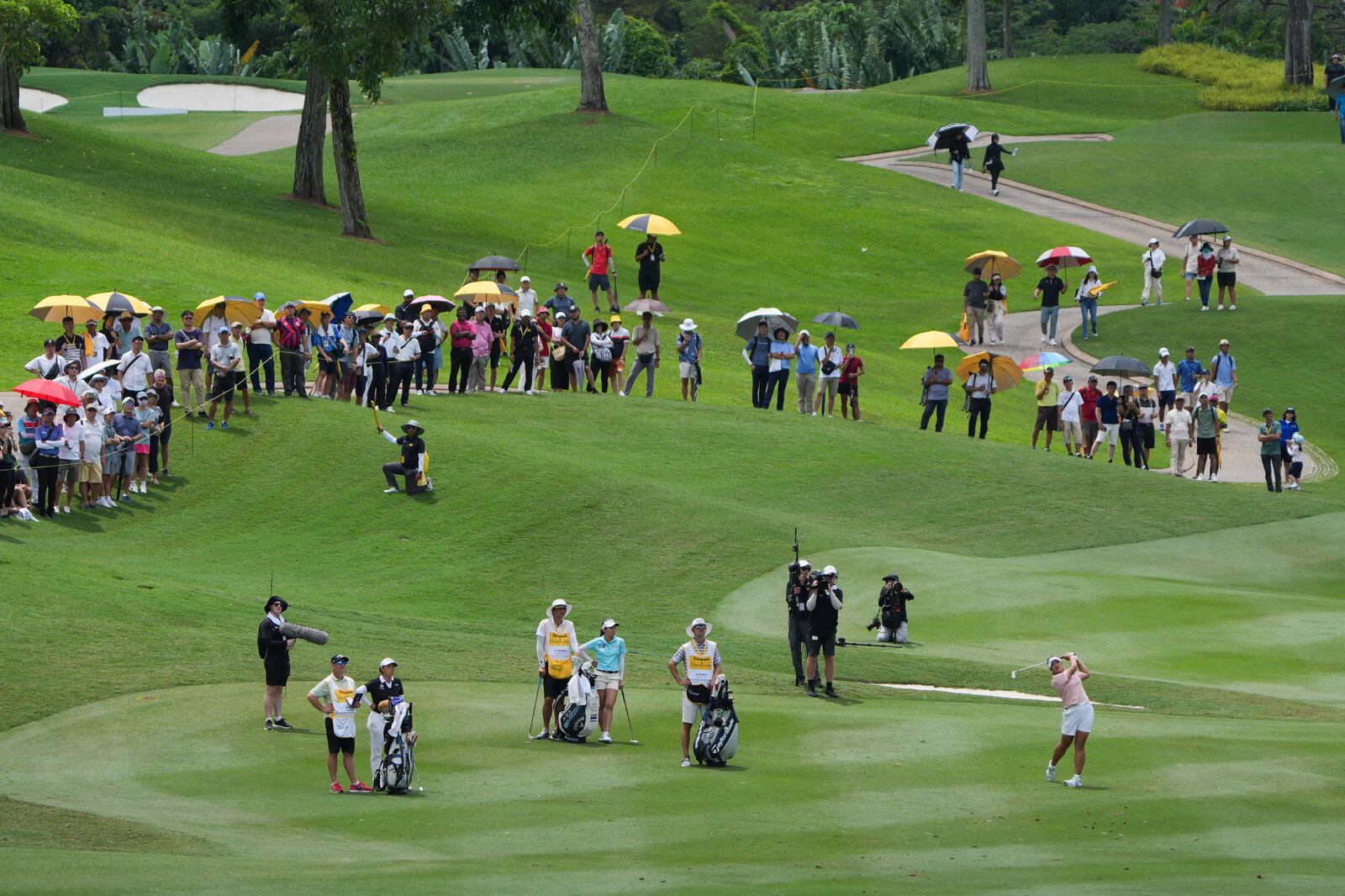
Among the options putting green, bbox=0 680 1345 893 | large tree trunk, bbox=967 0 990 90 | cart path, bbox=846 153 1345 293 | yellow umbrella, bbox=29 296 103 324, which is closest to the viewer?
putting green, bbox=0 680 1345 893

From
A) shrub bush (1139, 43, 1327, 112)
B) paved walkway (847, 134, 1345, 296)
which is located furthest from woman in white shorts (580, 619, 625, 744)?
shrub bush (1139, 43, 1327, 112)

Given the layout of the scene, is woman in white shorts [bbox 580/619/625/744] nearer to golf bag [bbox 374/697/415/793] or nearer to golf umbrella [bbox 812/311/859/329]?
golf bag [bbox 374/697/415/793]

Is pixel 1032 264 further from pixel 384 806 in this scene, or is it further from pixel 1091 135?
pixel 384 806

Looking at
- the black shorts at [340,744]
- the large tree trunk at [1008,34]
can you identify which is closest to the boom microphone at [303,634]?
the black shorts at [340,744]

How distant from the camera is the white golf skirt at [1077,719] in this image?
18266mm

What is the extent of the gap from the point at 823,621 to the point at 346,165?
3199 centimetres

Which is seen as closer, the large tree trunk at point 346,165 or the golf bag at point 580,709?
the golf bag at point 580,709

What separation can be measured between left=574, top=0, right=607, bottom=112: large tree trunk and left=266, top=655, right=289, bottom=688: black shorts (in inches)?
1869

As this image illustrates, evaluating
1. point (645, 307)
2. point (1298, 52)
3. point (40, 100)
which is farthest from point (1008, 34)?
point (645, 307)

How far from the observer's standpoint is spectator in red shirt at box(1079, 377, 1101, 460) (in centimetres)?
3978

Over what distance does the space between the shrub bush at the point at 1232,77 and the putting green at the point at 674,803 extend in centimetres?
6725

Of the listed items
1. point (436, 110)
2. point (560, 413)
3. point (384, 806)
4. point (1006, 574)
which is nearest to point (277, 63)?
point (436, 110)

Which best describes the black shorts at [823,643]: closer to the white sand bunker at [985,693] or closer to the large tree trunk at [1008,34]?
the white sand bunker at [985,693]

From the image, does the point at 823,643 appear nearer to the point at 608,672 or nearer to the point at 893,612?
the point at 893,612
